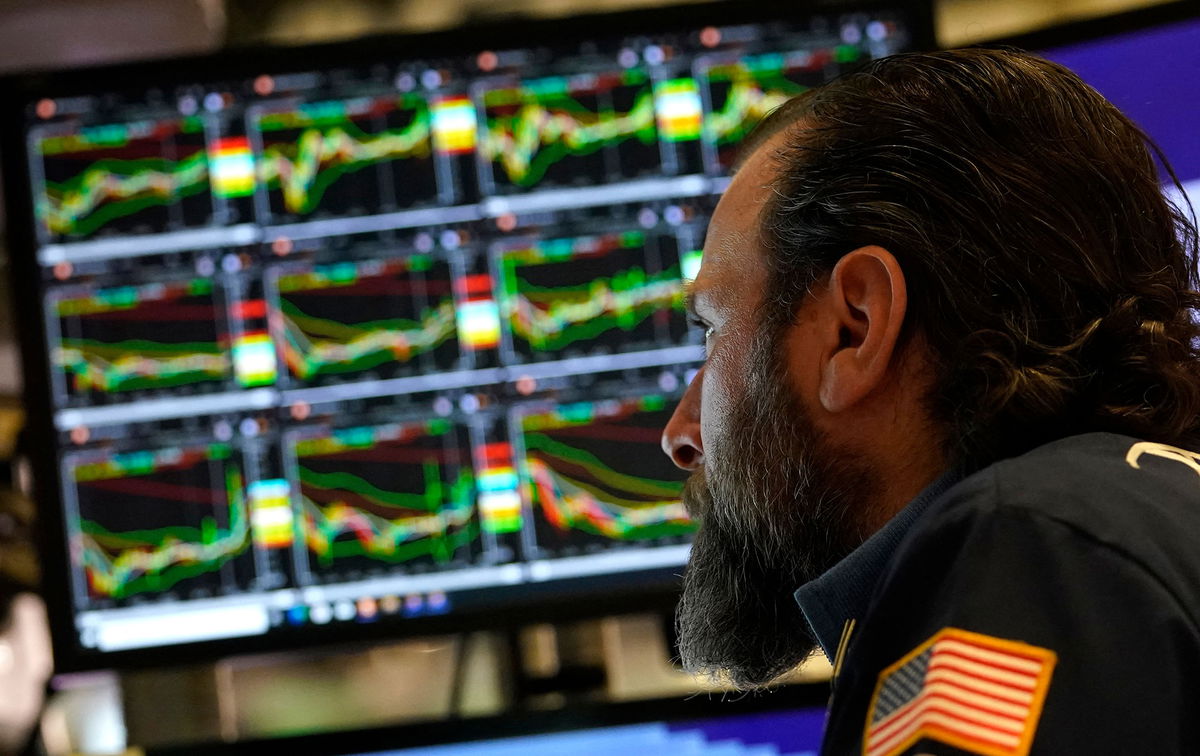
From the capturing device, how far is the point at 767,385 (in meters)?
0.80

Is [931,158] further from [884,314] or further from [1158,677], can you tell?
[1158,677]

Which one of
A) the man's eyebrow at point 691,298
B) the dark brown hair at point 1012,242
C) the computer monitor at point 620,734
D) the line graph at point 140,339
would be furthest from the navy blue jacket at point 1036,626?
the line graph at point 140,339

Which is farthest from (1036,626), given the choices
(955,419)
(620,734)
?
(620,734)

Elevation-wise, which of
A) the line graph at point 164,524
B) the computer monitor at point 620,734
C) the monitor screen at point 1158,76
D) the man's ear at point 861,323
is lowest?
the computer monitor at point 620,734

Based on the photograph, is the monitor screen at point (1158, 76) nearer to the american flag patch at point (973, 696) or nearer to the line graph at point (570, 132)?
the line graph at point (570, 132)

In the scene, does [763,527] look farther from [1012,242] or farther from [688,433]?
[1012,242]

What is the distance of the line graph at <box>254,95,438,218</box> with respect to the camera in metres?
1.25

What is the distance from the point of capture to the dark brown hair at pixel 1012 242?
26.9 inches

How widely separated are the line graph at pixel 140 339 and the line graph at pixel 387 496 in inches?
5.2

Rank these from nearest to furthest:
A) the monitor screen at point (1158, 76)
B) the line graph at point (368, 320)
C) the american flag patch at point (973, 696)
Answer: the american flag patch at point (973, 696) → the monitor screen at point (1158, 76) → the line graph at point (368, 320)

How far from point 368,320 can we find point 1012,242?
0.70m

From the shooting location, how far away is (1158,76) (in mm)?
Answer: 1144

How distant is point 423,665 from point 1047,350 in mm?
909

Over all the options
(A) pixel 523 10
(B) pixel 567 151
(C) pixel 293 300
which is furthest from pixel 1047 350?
(A) pixel 523 10
